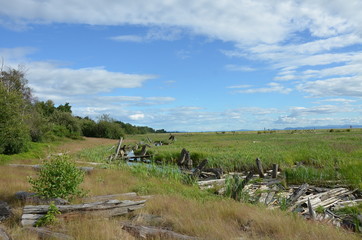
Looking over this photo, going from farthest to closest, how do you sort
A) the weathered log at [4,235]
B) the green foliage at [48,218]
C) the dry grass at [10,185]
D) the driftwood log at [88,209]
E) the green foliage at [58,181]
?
the dry grass at [10,185] < the green foliage at [58,181] < the driftwood log at [88,209] < the green foliage at [48,218] < the weathered log at [4,235]

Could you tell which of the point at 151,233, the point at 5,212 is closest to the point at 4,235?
the point at 5,212

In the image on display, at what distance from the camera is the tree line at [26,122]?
23.6m

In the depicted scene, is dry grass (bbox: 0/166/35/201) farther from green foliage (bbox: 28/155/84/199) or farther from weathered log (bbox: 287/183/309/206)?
weathered log (bbox: 287/183/309/206)

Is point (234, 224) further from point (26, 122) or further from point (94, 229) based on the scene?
point (26, 122)

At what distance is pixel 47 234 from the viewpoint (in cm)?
658

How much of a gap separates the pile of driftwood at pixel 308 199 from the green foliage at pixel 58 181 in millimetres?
6307

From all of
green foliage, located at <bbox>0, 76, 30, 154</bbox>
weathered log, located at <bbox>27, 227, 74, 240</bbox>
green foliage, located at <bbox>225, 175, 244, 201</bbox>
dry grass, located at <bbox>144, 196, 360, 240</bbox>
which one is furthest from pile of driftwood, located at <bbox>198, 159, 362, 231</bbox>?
green foliage, located at <bbox>0, 76, 30, 154</bbox>

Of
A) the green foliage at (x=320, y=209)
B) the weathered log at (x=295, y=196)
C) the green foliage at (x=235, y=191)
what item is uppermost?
the green foliage at (x=235, y=191)

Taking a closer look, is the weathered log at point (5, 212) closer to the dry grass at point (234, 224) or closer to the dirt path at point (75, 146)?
the dry grass at point (234, 224)

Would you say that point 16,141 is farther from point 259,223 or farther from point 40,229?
point 259,223

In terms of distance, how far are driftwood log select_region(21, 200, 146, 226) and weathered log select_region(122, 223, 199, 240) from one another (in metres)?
0.92

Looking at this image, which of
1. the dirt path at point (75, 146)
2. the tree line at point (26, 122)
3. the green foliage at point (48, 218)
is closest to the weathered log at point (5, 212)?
the green foliage at point (48, 218)

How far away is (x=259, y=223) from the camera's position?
7.26 meters

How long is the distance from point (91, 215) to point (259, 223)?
13.7 feet
